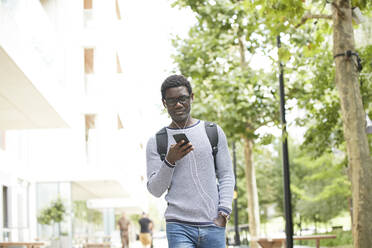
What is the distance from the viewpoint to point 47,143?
28453 mm

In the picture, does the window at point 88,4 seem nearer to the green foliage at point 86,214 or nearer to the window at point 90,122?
the window at point 90,122

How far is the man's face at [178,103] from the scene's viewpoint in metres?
3.63

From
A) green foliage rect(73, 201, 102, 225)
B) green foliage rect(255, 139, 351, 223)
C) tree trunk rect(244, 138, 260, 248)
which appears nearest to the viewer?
tree trunk rect(244, 138, 260, 248)

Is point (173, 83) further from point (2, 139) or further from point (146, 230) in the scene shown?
point (146, 230)

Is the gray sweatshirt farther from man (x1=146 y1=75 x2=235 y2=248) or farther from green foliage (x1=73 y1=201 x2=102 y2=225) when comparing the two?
green foliage (x1=73 y1=201 x2=102 y2=225)

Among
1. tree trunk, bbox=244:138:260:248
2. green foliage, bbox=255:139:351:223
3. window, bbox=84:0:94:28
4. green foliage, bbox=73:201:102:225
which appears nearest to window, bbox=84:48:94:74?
window, bbox=84:0:94:28

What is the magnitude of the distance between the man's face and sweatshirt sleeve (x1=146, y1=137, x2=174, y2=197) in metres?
0.21

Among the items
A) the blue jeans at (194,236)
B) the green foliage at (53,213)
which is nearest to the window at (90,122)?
the green foliage at (53,213)

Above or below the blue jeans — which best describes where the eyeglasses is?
above

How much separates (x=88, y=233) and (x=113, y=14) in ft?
52.5

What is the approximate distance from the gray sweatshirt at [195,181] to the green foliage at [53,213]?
76.6 feet

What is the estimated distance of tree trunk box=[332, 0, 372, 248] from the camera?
8.45 meters

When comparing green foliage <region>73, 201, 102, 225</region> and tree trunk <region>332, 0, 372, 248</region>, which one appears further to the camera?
green foliage <region>73, 201, 102, 225</region>

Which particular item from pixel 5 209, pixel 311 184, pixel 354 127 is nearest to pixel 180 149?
pixel 354 127
